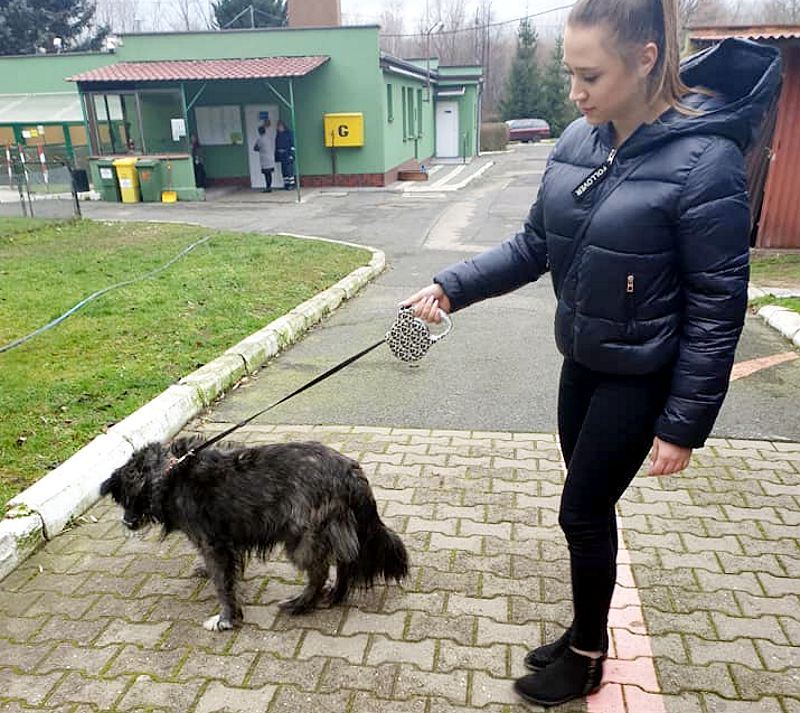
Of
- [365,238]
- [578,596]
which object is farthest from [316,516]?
[365,238]

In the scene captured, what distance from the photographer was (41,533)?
3564mm

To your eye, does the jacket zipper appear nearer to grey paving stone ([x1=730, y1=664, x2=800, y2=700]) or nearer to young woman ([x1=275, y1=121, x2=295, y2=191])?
grey paving stone ([x1=730, y1=664, x2=800, y2=700])

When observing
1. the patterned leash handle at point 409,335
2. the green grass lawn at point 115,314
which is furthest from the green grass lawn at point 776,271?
the patterned leash handle at point 409,335

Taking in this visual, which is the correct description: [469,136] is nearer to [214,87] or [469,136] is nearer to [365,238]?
[214,87]

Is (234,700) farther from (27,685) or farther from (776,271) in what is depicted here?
(776,271)

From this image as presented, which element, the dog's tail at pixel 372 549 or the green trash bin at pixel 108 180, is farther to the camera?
the green trash bin at pixel 108 180

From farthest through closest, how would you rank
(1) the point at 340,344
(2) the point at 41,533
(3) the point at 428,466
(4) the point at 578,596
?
(1) the point at 340,344 → (3) the point at 428,466 → (2) the point at 41,533 → (4) the point at 578,596

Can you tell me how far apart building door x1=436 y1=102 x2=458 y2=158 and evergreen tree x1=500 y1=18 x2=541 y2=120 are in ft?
63.2

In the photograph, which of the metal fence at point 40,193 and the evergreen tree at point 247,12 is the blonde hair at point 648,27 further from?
the evergreen tree at point 247,12

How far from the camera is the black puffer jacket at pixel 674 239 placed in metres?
1.92

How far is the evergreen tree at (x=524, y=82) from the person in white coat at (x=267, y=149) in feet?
111

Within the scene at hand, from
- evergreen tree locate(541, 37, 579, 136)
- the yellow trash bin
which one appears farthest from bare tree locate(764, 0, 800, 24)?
the yellow trash bin

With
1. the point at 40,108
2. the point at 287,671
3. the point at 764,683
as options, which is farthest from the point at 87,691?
the point at 40,108

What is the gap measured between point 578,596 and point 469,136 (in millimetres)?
34201
